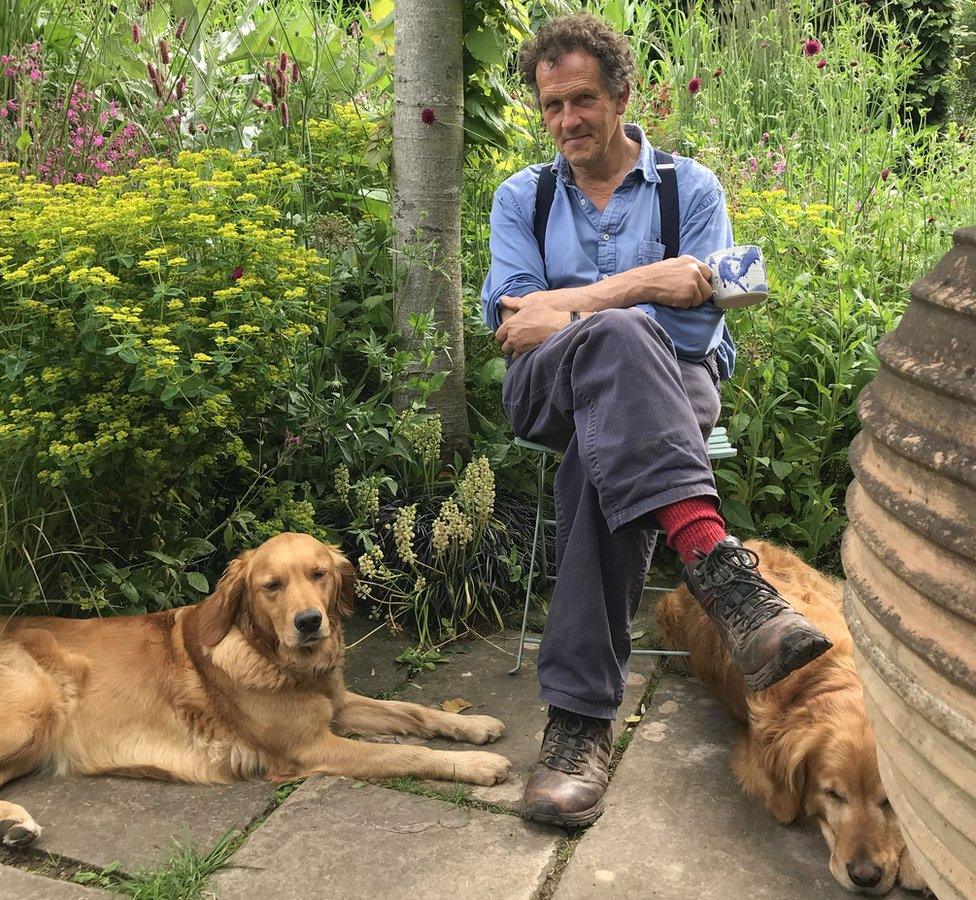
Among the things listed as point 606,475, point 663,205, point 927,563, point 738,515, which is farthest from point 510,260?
point 927,563

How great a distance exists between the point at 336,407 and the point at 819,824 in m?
1.99

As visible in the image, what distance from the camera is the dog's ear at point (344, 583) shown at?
2.95m

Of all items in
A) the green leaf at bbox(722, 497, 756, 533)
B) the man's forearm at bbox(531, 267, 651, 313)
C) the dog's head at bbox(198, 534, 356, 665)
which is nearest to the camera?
the dog's head at bbox(198, 534, 356, 665)

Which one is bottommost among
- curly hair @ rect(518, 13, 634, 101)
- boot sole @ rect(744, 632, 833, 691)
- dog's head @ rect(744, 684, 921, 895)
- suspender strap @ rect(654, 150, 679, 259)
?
dog's head @ rect(744, 684, 921, 895)

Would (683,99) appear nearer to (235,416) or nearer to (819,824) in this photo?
(235,416)

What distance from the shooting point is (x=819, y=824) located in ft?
7.68

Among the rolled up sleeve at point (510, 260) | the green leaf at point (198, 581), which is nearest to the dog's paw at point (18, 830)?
the green leaf at point (198, 581)

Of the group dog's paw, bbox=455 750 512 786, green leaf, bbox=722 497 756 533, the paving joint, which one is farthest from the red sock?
green leaf, bbox=722 497 756 533

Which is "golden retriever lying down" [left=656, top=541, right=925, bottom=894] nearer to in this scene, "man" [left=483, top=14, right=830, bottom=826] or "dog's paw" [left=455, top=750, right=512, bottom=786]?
"man" [left=483, top=14, right=830, bottom=826]

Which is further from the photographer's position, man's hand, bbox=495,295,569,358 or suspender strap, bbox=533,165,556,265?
suspender strap, bbox=533,165,556,265

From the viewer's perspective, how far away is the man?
2.38 meters

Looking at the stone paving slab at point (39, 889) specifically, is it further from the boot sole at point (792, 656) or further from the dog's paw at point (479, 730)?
the boot sole at point (792, 656)

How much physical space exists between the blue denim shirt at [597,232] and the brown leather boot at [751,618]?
0.95 m

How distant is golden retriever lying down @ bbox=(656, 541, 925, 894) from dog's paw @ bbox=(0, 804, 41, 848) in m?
1.70
